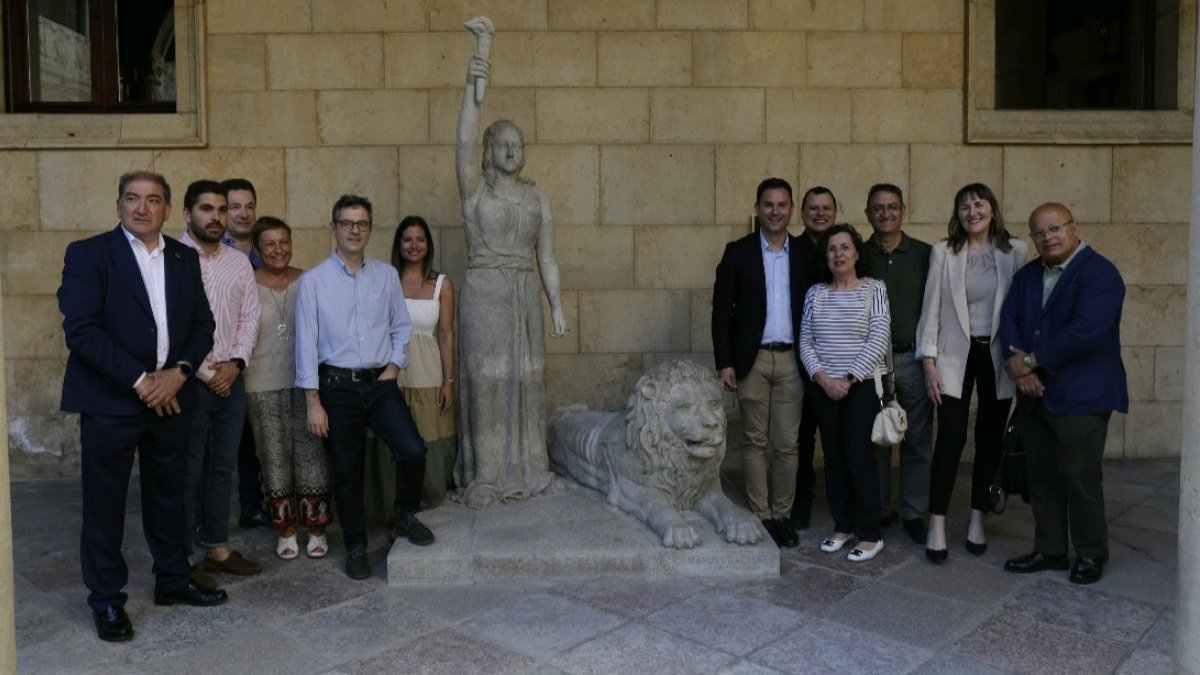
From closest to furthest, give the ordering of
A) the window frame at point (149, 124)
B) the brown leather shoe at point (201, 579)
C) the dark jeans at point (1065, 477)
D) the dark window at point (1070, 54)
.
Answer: the brown leather shoe at point (201, 579), the dark jeans at point (1065, 477), the window frame at point (149, 124), the dark window at point (1070, 54)

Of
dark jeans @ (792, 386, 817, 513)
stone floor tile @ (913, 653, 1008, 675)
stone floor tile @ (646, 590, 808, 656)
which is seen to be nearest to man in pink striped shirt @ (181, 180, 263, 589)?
Answer: stone floor tile @ (646, 590, 808, 656)

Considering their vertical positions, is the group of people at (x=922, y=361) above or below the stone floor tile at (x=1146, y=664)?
above

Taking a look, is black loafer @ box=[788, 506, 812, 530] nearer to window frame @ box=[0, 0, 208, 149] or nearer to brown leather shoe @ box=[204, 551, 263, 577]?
brown leather shoe @ box=[204, 551, 263, 577]

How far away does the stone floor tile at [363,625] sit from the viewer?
3.46m

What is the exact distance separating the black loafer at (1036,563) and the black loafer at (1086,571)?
121 millimetres

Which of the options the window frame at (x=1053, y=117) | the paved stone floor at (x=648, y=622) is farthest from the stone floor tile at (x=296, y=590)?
the window frame at (x=1053, y=117)

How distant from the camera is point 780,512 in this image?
4746 millimetres

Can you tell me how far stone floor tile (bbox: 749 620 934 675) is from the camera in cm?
322

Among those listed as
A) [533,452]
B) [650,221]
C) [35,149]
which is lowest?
[533,452]

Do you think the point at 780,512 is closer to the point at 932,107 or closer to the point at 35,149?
the point at 932,107

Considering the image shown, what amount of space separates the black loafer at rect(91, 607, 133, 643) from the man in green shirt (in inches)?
134

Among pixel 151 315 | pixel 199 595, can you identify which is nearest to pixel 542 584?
pixel 199 595

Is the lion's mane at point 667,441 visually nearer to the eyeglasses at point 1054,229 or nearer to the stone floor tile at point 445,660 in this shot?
the stone floor tile at point 445,660

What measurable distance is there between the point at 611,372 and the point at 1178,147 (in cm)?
405
